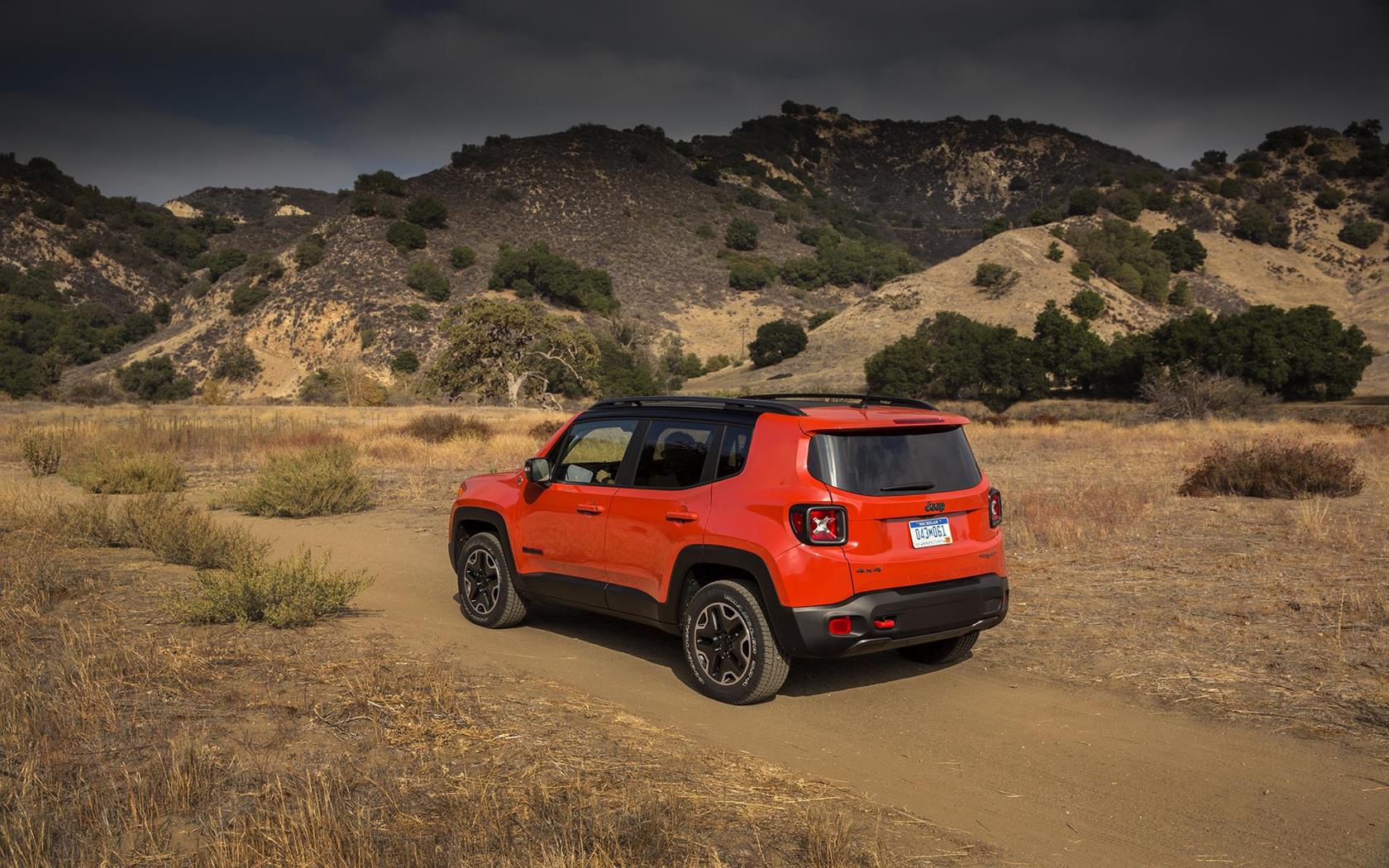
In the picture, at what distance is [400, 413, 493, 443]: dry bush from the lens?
27453 millimetres

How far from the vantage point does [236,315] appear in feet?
266

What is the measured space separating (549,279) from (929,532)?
79260mm

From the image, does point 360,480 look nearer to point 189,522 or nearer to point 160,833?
point 189,522

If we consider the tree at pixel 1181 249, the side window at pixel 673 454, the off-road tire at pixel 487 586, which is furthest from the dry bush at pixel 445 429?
the tree at pixel 1181 249

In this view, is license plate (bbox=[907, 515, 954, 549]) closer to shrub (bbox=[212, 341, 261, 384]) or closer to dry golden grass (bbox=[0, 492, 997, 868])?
dry golden grass (bbox=[0, 492, 997, 868])

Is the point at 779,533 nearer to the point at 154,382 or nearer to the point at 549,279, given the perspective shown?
the point at 154,382

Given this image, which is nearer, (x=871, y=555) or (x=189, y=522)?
(x=871, y=555)

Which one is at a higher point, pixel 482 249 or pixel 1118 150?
pixel 1118 150

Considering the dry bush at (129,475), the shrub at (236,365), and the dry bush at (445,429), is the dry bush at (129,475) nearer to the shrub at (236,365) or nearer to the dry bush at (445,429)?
the dry bush at (445,429)

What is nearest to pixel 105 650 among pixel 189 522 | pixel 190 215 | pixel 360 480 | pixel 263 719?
pixel 263 719

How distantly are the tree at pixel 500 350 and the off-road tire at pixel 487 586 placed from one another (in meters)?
35.5

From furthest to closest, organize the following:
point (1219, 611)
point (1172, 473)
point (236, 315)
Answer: point (236, 315), point (1172, 473), point (1219, 611)

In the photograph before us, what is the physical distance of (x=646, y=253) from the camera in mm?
99312

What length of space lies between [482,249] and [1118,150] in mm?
136082
